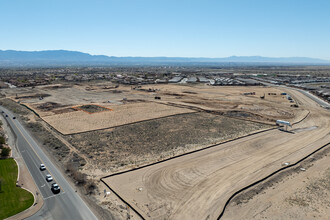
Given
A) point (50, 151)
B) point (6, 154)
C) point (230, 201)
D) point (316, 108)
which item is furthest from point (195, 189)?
point (316, 108)

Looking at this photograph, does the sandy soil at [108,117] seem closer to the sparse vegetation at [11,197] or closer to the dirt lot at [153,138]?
the dirt lot at [153,138]

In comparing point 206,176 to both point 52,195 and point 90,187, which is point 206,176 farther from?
point 52,195

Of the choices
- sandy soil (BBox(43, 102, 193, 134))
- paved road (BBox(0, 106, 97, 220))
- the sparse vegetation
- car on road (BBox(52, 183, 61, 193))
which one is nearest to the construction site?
sandy soil (BBox(43, 102, 193, 134))

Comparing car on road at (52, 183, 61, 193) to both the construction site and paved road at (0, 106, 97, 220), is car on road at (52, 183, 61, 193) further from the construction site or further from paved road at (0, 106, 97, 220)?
the construction site

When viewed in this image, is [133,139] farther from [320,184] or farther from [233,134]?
[320,184]

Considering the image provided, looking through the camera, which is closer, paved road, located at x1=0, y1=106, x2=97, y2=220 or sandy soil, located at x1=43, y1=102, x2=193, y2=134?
paved road, located at x1=0, y1=106, x2=97, y2=220

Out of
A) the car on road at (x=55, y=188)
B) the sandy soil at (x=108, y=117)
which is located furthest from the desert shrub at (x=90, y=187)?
the sandy soil at (x=108, y=117)

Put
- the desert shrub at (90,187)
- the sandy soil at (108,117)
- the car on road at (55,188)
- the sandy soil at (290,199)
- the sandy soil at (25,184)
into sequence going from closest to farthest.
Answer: the sandy soil at (25,184)
the sandy soil at (290,199)
the car on road at (55,188)
the desert shrub at (90,187)
the sandy soil at (108,117)
